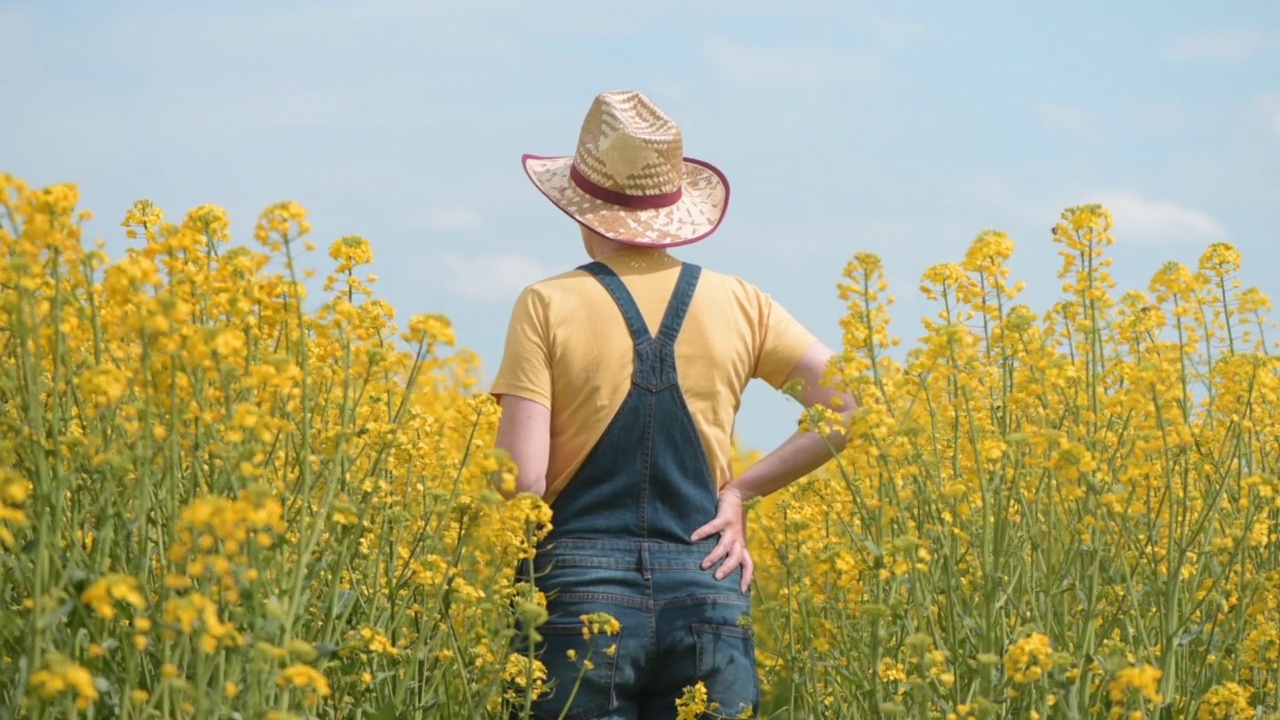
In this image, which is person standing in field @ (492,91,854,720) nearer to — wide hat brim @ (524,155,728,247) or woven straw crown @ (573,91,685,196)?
wide hat brim @ (524,155,728,247)

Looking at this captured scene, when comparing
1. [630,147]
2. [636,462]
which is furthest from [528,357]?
[630,147]

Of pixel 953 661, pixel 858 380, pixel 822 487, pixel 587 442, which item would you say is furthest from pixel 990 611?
pixel 822 487

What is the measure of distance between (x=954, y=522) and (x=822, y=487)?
2.80 feet

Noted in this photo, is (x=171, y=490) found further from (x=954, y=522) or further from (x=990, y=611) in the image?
(x=954, y=522)

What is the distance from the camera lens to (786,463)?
3.69 metres

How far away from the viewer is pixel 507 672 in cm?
345

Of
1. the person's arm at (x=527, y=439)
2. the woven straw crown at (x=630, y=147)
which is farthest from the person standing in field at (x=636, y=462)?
the woven straw crown at (x=630, y=147)

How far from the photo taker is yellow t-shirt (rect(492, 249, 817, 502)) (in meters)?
3.46

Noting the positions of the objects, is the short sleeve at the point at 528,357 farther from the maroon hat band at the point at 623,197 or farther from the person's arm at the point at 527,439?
the maroon hat band at the point at 623,197

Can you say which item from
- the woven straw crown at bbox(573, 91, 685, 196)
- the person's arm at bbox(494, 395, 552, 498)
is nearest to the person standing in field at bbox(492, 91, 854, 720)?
the person's arm at bbox(494, 395, 552, 498)

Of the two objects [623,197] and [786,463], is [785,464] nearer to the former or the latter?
[786,463]

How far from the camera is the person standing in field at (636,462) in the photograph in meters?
3.45

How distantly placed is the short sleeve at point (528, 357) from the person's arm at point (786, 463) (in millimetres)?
499

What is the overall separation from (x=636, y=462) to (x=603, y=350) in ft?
0.85
